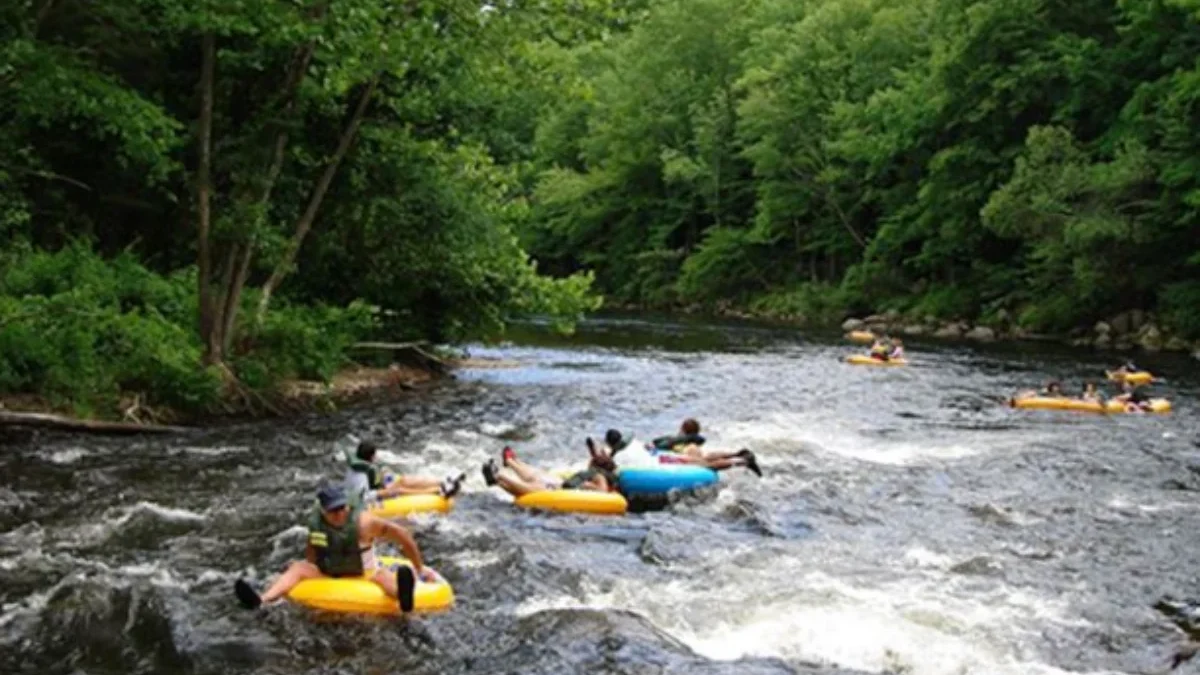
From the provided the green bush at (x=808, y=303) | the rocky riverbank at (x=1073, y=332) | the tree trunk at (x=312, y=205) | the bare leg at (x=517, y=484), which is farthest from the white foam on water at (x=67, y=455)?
the green bush at (x=808, y=303)

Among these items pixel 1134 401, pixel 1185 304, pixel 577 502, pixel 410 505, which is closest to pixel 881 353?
pixel 1134 401

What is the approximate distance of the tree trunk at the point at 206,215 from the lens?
17.5 metres

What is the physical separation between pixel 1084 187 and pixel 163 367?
2554 cm

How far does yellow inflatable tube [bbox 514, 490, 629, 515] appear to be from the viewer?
12602 millimetres

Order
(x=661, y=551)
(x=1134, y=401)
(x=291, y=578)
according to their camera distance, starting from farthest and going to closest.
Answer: (x=1134, y=401) < (x=661, y=551) < (x=291, y=578)

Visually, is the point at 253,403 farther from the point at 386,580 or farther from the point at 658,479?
the point at 386,580

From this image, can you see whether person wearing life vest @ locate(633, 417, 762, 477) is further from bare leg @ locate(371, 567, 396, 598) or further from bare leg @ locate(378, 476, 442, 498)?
bare leg @ locate(371, 567, 396, 598)

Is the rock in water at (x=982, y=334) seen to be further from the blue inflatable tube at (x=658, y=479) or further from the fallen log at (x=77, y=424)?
the fallen log at (x=77, y=424)

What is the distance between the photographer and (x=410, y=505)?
12.0 metres

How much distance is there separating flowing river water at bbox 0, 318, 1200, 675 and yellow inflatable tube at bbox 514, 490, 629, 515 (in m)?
0.19

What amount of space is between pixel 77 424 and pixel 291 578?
7.42 m

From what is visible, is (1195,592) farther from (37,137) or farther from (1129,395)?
(37,137)

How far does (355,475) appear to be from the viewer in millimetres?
10641

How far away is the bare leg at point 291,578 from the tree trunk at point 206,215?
9.66 m
